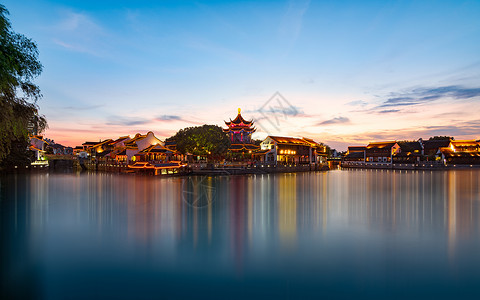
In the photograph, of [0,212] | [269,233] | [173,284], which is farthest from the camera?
[0,212]

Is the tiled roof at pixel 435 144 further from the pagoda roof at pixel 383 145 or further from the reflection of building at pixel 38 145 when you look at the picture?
the reflection of building at pixel 38 145

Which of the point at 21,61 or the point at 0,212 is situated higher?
the point at 21,61

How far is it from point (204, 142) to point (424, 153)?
54079 millimetres

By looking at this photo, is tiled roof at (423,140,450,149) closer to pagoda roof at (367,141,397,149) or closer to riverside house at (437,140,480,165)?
riverside house at (437,140,480,165)

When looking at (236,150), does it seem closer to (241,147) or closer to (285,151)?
(241,147)

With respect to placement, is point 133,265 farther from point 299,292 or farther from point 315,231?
point 315,231

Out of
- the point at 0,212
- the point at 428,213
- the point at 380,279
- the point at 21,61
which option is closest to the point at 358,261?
the point at 380,279

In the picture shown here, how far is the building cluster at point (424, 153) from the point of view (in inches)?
2421

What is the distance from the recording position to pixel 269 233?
12852 millimetres

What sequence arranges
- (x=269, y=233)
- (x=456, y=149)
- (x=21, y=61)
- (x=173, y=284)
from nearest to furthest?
(x=173, y=284), (x=21, y=61), (x=269, y=233), (x=456, y=149)

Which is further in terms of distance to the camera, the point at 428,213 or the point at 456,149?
the point at 456,149

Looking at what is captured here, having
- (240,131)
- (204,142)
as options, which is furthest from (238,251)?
(240,131)

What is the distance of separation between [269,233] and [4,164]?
45925 millimetres

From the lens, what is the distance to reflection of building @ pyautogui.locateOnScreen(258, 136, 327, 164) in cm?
5403
